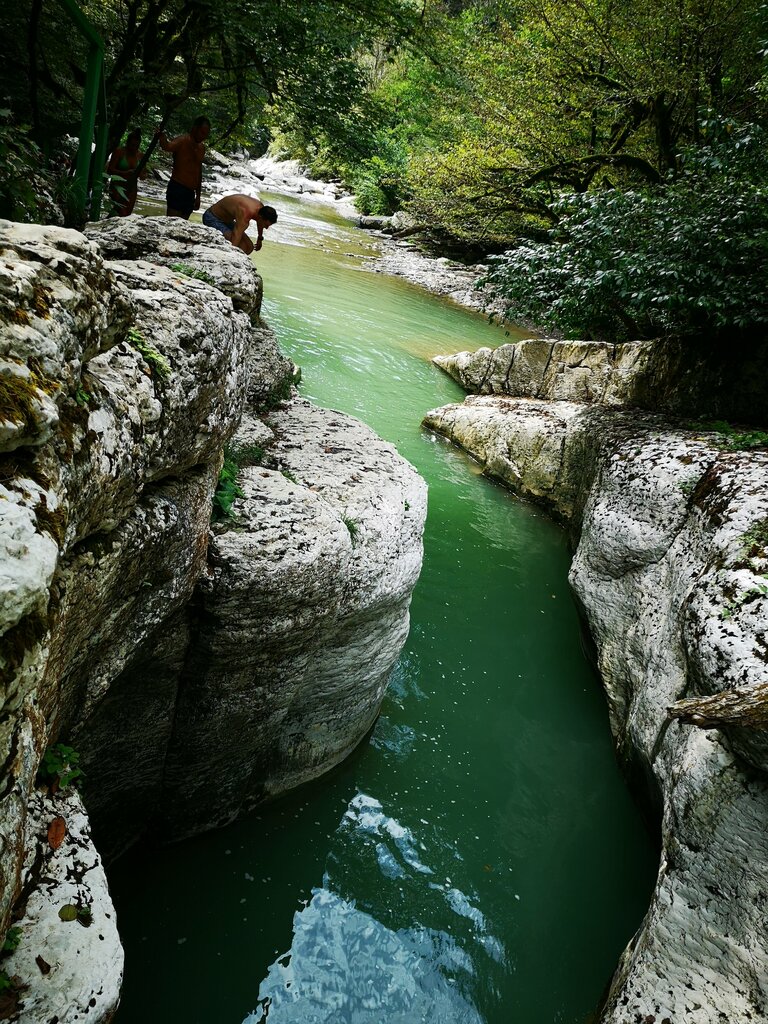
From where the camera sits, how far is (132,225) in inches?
179

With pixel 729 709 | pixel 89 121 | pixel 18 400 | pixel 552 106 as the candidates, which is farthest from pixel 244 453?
pixel 552 106

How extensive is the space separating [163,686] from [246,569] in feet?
2.47

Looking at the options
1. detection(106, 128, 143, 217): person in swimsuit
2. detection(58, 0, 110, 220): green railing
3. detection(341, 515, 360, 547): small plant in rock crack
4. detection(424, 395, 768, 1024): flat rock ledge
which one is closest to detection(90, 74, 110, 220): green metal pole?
detection(58, 0, 110, 220): green railing

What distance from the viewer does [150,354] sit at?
2533 millimetres

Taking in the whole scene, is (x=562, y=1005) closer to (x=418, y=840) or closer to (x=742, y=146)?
(x=418, y=840)

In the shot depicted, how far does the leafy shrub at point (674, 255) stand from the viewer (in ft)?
20.8

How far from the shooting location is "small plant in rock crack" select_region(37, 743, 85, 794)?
2297 mm

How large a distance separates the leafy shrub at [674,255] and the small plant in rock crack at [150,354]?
562cm

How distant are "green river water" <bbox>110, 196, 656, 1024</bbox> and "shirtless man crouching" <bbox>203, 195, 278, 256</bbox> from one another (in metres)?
4.44

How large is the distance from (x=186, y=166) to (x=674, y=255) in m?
5.47

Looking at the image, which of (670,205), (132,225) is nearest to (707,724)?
(132,225)

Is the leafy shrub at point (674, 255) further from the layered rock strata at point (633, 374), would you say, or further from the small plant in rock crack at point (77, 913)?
the small plant in rock crack at point (77, 913)

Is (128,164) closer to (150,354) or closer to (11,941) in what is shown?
(150,354)

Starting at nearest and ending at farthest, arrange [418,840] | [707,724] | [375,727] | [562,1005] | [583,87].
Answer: [707,724] → [562,1005] → [418,840] → [375,727] → [583,87]
